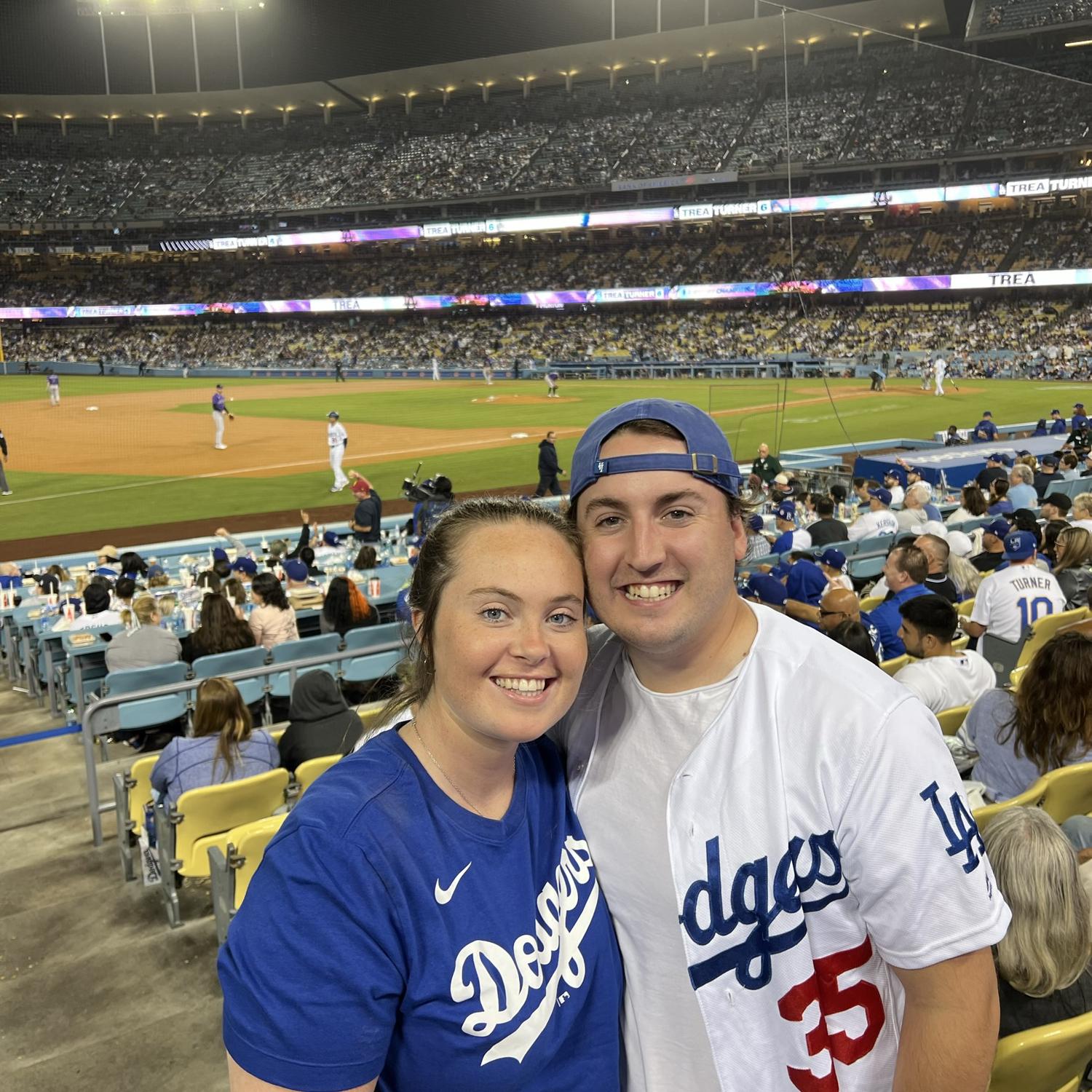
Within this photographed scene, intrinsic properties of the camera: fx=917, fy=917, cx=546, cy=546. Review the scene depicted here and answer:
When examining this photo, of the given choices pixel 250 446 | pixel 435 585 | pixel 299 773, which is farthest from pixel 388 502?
pixel 435 585

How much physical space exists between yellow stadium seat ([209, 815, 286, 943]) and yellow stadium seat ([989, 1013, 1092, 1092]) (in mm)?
3213

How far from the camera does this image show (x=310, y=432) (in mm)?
29766

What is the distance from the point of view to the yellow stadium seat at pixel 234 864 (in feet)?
14.6

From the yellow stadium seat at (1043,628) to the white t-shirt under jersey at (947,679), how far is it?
197 centimetres

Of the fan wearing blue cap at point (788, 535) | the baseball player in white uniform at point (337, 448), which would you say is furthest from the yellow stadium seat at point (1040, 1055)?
the baseball player in white uniform at point (337, 448)

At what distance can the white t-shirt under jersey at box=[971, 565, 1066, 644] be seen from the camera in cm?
745

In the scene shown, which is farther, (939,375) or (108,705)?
(939,375)

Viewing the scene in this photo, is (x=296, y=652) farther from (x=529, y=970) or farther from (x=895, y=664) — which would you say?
(x=529, y=970)

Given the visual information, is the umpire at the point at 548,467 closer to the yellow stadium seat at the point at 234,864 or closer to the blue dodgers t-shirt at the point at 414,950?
the yellow stadium seat at the point at 234,864

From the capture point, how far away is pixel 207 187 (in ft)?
163

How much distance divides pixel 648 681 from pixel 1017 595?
21.7 feet

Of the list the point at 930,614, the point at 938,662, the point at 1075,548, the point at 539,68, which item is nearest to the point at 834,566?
the point at 1075,548

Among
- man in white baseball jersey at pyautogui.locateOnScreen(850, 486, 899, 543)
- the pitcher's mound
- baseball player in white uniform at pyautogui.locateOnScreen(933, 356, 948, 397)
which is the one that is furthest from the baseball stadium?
baseball player in white uniform at pyautogui.locateOnScreen(933, 356, 948, 397)

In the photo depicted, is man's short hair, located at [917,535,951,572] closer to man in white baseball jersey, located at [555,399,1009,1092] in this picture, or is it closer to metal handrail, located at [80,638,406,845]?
metal handrail, located at [80,638,406,845]
